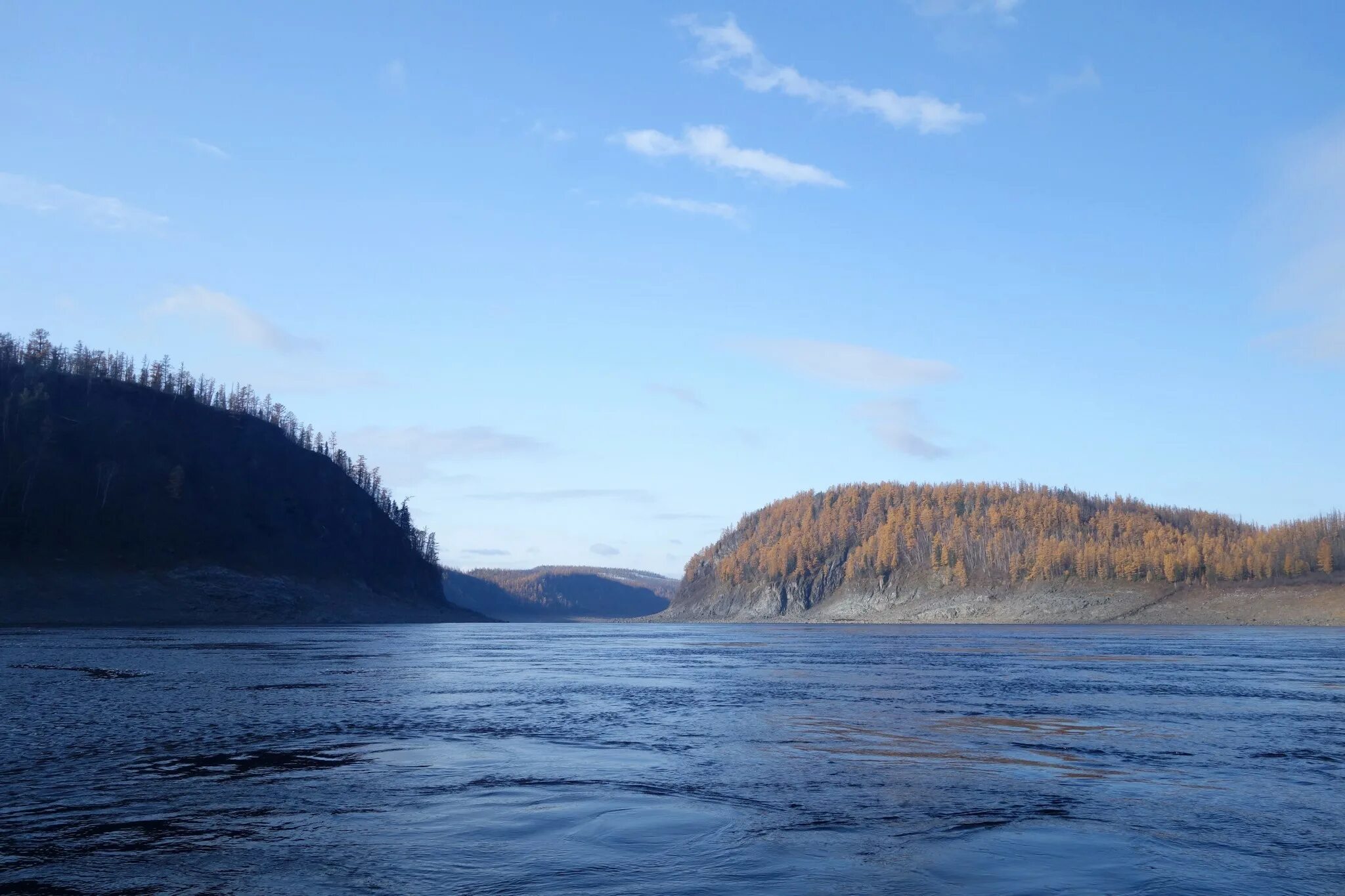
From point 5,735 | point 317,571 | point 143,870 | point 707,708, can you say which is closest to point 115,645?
point 5,735

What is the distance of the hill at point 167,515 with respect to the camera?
391 ft

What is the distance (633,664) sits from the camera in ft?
180

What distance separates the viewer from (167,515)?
144875mm

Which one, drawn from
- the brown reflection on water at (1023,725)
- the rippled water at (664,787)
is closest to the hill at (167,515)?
the rippled water at (664,787)

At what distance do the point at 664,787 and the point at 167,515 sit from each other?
14996 centimetres

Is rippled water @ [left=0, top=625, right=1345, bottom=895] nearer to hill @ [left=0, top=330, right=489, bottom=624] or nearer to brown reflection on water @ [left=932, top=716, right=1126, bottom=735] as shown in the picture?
brown reflection on water @ [left=932, top=716, right=1126, bottom=735]

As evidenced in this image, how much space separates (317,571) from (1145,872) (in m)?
160

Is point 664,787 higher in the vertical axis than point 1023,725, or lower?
lower

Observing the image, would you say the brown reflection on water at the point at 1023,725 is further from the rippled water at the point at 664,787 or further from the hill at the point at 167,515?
the hill at the point at 167,515

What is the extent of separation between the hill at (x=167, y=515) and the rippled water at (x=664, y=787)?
9296cm

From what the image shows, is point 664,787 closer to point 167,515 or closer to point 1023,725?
point 1023,725

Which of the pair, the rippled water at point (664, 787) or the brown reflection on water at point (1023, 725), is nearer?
the rippled water at point (664, 787)

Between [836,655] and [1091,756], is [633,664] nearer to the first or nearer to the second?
[836,655]

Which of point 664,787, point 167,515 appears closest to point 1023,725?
point 664,787
